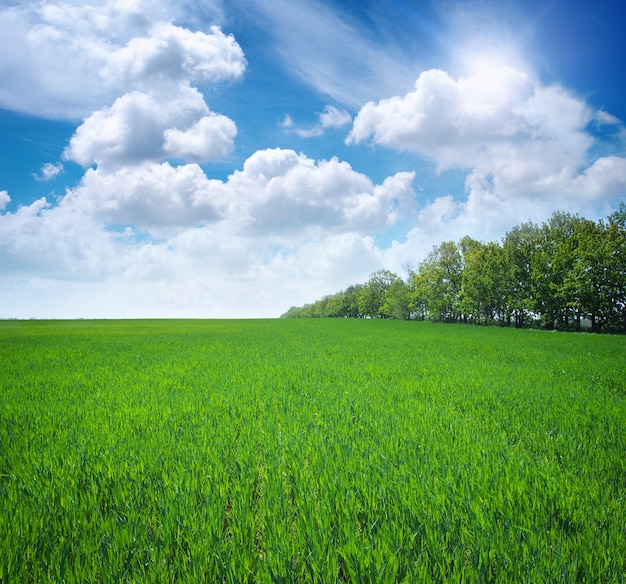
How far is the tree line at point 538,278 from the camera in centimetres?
4806

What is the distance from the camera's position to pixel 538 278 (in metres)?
53.5

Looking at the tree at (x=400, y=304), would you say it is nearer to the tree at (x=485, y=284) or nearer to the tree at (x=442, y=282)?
the tree at (x=442, y=282)

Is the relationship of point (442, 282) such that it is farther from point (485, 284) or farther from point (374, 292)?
point (374, 292)

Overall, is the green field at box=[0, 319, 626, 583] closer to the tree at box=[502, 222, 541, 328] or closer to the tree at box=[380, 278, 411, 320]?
the tree at box=[502, 222, 541, 328]

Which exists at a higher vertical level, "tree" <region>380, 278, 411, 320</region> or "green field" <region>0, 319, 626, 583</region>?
"tree" <region>380, 278, 411, 320</region>

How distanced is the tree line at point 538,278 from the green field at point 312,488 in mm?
52854

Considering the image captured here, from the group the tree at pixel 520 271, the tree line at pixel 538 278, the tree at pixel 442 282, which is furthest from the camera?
the tree at pixel 442 282

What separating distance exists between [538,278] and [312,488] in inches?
2444

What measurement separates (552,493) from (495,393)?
18.1 ft

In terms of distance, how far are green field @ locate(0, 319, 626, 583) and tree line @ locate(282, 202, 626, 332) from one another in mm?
52854

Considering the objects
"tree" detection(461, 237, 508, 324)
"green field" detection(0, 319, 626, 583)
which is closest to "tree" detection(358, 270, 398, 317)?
"tree" detection(461, 237, 508, 324)

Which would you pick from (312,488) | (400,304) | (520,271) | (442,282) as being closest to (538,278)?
(520,271)

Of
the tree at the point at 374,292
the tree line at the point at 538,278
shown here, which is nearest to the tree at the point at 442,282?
the tree line at the point at 538,278

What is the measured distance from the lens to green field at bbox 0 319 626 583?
267 cm
